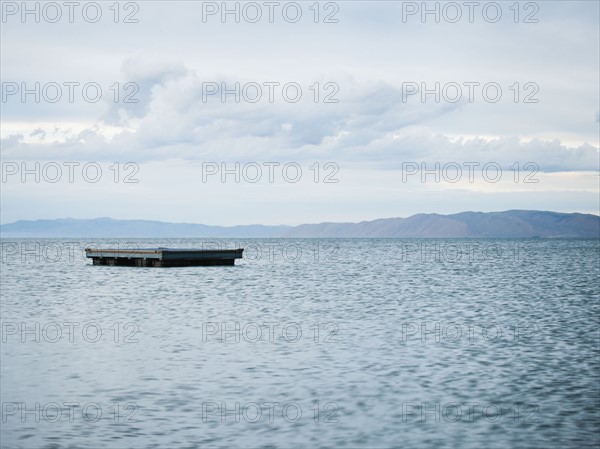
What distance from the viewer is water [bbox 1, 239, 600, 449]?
47.9ft

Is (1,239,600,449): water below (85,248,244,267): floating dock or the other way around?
below

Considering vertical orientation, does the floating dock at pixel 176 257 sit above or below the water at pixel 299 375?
above

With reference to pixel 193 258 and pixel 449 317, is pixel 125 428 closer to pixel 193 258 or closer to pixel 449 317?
pixel 449 317

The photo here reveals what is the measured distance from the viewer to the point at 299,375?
2059 cm

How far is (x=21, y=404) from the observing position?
16.5 m

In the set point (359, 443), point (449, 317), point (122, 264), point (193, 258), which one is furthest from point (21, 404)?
point (122, 264)

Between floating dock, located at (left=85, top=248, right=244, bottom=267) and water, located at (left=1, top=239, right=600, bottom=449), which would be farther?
floating dock, located at (left=85, top=248, right=244, bottom=267)

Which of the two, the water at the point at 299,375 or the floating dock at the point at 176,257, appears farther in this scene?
the floating dock at the point at 176,257

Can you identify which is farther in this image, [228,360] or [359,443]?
[228,360]

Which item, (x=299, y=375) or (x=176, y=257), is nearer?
(x=299, y=375)

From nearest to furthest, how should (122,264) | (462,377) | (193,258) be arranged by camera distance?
(462,377)
(193,258)
(122,264)

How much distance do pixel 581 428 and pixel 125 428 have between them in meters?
9.70

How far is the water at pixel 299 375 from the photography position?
14.6 m

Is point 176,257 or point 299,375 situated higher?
point 176,257
